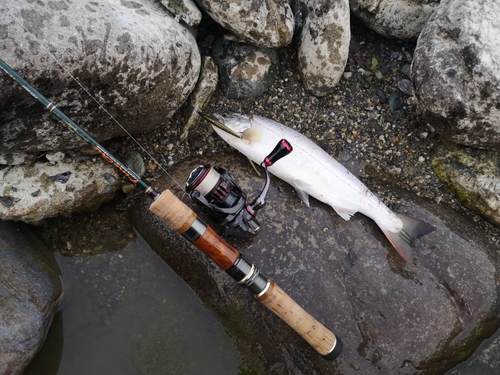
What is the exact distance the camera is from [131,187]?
4086 millimetres

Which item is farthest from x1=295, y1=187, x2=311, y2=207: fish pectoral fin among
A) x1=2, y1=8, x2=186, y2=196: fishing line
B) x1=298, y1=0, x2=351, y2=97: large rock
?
x1=298, y1=0, x2=351, y2=97: large rock

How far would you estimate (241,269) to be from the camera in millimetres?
3129

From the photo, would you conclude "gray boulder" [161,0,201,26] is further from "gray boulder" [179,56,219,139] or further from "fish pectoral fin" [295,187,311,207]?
"fish pectoral fin" [295,187,311,207]

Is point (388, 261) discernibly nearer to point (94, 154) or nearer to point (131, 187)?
point (131, 187)

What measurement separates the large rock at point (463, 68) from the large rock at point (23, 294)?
11.5 feet

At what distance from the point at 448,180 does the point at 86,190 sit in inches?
127

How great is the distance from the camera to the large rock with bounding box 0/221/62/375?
333 centimetres

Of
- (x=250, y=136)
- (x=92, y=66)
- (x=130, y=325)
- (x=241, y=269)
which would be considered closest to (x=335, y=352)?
(x=241, y=269)

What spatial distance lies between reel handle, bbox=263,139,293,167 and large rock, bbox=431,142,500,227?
64.5 inches

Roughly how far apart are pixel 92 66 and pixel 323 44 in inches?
79.8

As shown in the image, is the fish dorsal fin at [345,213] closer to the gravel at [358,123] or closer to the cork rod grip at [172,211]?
the gravel at [358,123]

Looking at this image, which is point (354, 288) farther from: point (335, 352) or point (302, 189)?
point (302, 189)

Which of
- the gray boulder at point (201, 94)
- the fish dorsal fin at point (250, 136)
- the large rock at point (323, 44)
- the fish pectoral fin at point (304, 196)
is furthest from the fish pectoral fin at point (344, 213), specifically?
the gray boulder at point (201, 94)

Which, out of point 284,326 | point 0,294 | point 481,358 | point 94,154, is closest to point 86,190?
point 94,154
